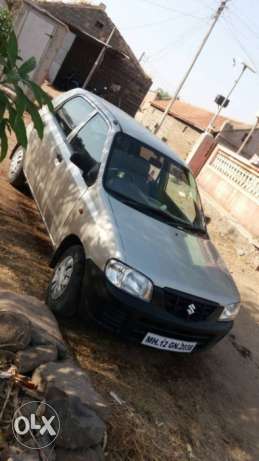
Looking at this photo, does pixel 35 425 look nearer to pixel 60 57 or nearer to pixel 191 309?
pixel 191 309

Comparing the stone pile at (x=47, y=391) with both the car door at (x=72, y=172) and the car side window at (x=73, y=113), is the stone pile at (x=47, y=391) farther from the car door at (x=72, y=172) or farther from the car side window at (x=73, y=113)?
the car side window at (x=73, y=113)

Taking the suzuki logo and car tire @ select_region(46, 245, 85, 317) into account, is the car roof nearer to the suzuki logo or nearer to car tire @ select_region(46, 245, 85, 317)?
car tire @ select_region(46, 245, 85, 317)

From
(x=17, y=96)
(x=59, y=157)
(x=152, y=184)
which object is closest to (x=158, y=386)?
(x=152, y=184)

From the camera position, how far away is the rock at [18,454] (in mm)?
2586

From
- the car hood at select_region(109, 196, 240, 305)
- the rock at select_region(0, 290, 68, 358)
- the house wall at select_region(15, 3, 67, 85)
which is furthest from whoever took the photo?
the house wall at select_region(15, 3, 67, 85)

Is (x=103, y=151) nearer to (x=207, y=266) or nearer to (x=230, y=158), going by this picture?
(x=207, y=266)

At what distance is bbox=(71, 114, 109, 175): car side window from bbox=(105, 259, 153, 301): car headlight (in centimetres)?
135

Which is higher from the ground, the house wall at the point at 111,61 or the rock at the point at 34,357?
the house wall at the point at 111,61

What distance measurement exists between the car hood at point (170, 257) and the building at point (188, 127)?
1047 inches

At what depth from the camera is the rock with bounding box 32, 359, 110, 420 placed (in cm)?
314

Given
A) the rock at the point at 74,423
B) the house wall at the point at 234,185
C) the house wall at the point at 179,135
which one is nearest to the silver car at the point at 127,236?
the rock at the point at 74,423

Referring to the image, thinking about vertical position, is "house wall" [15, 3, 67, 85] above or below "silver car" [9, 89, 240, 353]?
above

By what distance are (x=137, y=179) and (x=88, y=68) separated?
25.3m

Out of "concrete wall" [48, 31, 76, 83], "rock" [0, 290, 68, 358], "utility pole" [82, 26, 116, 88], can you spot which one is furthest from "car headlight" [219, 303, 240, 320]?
"concrete wall" [48, 31, 76, 83]
